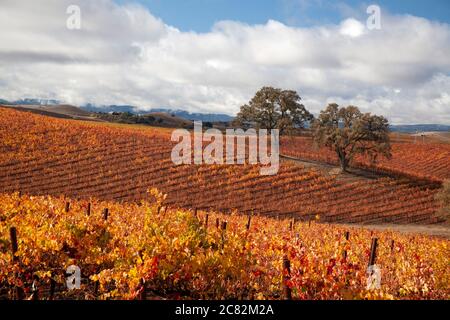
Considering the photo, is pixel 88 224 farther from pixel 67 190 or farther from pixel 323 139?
pixel 323 139

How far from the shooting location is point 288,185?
37594mm

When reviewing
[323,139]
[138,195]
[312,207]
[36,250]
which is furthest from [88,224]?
[323,139]

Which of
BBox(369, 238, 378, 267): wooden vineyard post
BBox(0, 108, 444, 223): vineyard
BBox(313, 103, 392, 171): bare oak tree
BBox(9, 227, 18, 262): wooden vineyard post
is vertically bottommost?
BBox(0, 108, 444, 223): vineyard

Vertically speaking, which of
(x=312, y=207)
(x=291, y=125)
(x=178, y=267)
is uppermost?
(x=291, y=125)

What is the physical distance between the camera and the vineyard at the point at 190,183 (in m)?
31.4

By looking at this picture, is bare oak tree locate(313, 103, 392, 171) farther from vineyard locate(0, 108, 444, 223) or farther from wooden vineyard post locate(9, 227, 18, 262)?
wooden vineyard post locate(9, 227, 18, 262)

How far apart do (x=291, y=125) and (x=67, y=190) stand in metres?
29.7

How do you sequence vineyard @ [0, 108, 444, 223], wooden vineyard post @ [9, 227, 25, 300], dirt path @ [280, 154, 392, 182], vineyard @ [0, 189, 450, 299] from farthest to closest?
1. dirt path @ [280, 154, 392, 182]
2. vineyard @ [0, 108, 444, 223]
3. vineyard @ [0, 189, 450, 299]
4. wooden vineyard post @ [9, 227, 25, 300]

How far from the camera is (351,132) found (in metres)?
42.8

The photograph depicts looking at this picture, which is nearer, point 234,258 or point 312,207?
point 234,258

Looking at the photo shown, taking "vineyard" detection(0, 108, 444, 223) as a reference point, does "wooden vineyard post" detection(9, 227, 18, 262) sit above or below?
above

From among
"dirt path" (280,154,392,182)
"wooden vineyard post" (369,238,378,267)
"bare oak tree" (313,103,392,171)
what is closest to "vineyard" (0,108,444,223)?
"dirt path" (280,154,392,182)

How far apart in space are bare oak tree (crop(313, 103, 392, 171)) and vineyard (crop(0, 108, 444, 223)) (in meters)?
3.67

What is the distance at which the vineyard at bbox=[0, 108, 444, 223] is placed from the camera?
31438 mm
